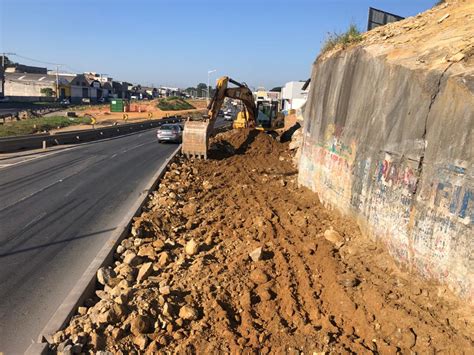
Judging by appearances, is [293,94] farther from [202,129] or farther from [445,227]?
[445,227]

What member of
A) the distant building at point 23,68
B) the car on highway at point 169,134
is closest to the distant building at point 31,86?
the distant building at point 23,68

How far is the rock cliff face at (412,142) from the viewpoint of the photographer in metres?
5.96

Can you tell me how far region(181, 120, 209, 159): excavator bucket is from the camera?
2152 centimetres

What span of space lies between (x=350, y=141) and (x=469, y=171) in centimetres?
454

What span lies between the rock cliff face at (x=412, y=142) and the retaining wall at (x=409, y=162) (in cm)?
2

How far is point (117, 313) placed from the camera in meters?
6.26

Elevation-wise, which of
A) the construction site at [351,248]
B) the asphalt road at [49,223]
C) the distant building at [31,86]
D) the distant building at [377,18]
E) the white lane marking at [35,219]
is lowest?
the asphalt road at [49,223]

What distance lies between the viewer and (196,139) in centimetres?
2177

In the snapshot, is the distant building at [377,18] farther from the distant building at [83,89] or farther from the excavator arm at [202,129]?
the distant building at [83,89]

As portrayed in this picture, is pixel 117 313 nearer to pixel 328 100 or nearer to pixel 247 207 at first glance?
pixel 247 207

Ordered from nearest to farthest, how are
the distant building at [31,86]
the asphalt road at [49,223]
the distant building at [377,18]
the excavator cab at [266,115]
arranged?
the asphalt road at [49,223], the distant building at [377,18], the excavator cab at [266,115], the distant building at [31,86]

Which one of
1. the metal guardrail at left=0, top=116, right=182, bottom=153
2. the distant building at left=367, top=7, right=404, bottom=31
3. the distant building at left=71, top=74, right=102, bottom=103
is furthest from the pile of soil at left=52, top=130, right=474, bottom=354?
the distant building at left=71, top=74, right=102, bottom=103

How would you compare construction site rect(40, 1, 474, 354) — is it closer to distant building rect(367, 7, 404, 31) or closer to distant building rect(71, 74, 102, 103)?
distant building rect(367, 7, 404, 31)

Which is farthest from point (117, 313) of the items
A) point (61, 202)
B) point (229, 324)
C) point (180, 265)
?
point (61, 202)
